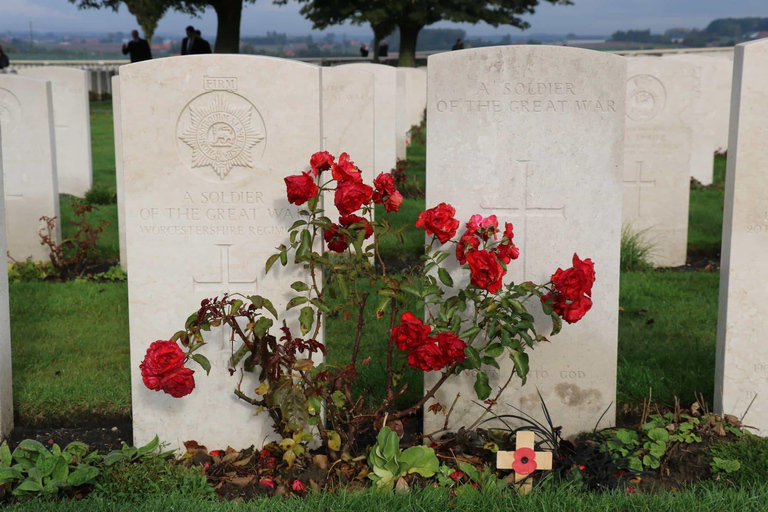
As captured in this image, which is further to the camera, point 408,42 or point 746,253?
point 408,42

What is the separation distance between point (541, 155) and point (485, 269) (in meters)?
0.69

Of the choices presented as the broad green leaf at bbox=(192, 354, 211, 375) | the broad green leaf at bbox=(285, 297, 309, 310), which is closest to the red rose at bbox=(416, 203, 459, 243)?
the broad green leaf at bbox=(285, 297, 309, 310)

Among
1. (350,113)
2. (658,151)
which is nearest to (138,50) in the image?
(350,113)

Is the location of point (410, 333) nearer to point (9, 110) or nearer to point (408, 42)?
point (9, 110)

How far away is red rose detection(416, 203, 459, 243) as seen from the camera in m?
3.58

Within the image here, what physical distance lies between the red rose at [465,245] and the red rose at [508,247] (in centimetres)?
10

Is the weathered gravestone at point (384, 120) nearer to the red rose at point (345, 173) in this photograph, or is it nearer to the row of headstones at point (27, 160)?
the row of headstones at point (27, 160)

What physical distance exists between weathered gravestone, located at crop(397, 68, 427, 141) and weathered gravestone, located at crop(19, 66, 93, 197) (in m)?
6.61

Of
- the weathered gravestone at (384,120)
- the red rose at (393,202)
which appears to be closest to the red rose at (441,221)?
the red rose at (393,202)

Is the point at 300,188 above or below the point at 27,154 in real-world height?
below

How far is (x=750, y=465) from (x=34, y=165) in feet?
19.5

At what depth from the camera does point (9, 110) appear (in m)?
7.12

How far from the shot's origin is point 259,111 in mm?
3715

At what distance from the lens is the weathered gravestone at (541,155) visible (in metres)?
3.79
